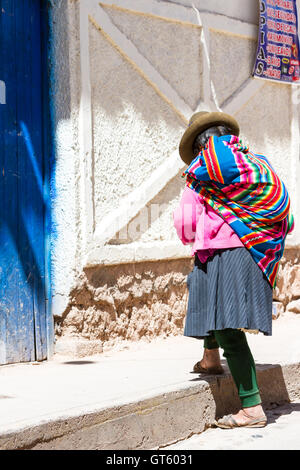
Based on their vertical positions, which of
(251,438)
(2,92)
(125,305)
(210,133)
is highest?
(2,92)

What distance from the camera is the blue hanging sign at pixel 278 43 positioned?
7766 millimetres

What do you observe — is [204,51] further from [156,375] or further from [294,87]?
[156,375]

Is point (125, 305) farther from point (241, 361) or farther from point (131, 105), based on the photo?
point (241, 361)

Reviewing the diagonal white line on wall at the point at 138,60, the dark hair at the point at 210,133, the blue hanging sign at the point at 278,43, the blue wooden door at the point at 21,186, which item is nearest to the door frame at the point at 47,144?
the blue wooden door at the point at 21,186

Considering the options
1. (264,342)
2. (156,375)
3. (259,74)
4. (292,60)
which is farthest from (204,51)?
(156,375)

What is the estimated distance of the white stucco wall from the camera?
5992 millimetres

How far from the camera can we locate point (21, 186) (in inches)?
228

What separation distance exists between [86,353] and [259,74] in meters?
3.31

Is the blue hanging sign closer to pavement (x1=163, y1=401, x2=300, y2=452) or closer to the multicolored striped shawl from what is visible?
the multicolored striped shawl

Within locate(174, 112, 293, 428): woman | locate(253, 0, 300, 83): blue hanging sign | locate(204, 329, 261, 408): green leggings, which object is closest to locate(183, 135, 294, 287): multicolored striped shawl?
locate(174, 112, 293, 428): woman

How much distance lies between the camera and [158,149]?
6.77m

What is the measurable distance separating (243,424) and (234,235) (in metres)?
1.08

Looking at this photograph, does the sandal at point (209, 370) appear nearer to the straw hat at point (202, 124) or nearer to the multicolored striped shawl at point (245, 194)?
the multicolored striped shawl at point (245, 194)

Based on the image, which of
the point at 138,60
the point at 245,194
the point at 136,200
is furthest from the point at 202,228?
the point at 138,60
